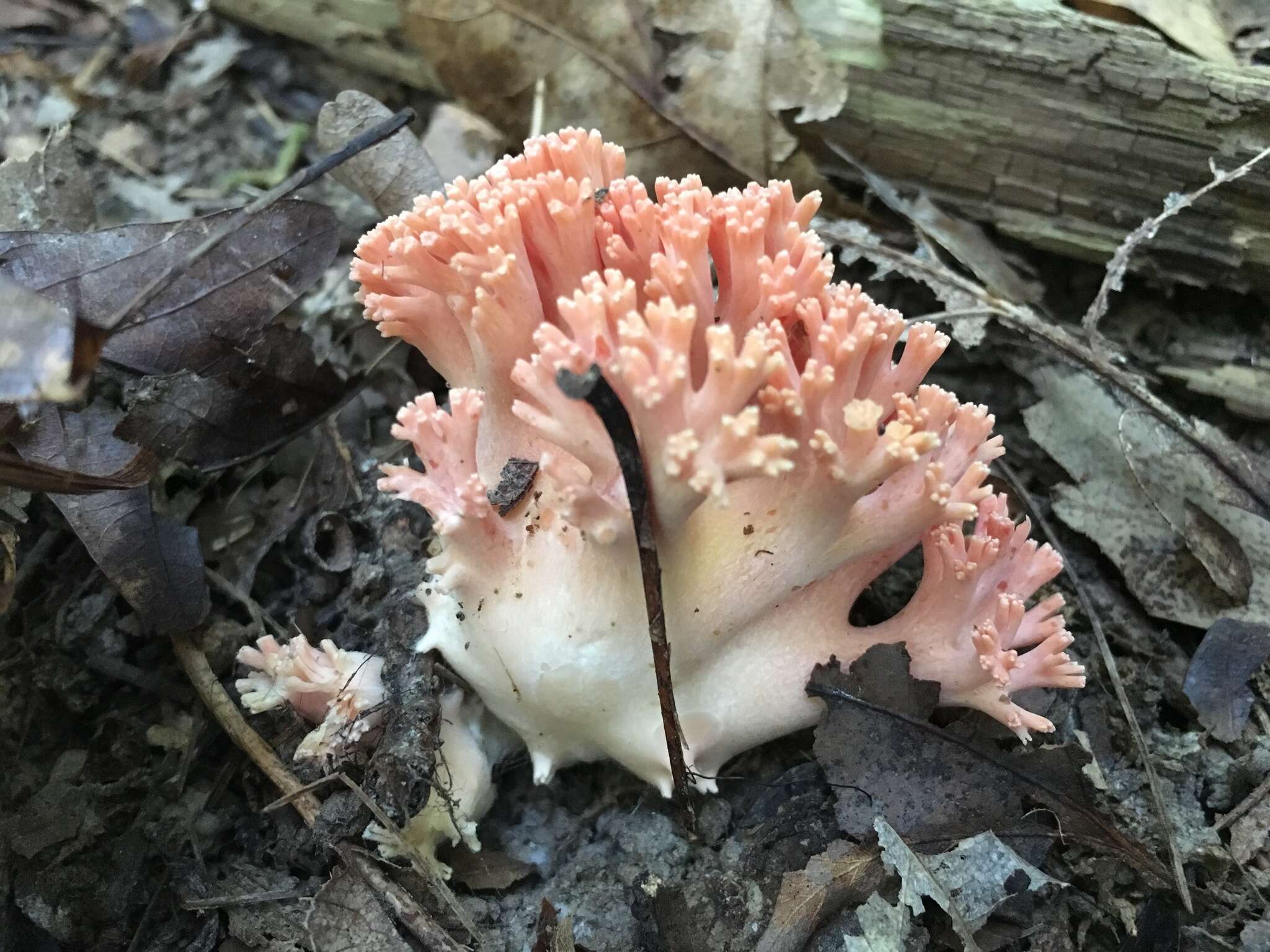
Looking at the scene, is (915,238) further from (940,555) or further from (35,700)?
(35,700)

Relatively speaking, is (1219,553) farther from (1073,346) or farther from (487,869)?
(487,869)

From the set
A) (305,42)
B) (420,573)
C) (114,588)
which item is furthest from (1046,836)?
(305,42)

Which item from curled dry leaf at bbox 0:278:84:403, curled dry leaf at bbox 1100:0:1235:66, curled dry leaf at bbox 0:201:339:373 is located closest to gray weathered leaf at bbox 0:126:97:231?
curled dry leaf at bbox 0:201:339:373

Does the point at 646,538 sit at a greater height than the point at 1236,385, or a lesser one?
greater

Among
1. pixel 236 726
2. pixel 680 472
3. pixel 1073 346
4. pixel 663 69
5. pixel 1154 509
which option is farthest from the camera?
pixel 663 69

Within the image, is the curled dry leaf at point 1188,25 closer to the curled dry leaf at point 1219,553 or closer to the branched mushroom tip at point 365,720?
the curled dry leaf at point 1219,553

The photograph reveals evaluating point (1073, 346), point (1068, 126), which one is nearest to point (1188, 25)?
point (1068, 126)

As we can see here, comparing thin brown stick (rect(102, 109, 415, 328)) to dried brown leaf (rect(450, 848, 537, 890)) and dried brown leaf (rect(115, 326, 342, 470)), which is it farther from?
dried brown leaf (rect(450, 848, 537, 890))
